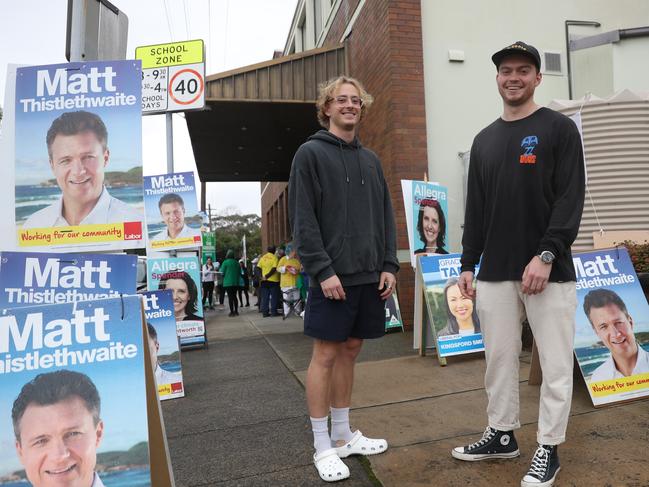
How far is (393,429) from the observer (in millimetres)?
3203

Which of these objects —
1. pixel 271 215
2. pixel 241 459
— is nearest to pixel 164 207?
pixel 241 459

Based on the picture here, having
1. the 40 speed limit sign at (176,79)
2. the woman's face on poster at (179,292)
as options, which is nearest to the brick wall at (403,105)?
the 40 speed limit sign at (176,79)

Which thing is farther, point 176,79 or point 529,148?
point 176,79

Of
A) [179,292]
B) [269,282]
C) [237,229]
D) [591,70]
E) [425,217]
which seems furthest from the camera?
[237,229]

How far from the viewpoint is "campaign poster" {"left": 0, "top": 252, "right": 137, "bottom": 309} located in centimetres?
256

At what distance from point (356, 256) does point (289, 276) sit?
810 cm

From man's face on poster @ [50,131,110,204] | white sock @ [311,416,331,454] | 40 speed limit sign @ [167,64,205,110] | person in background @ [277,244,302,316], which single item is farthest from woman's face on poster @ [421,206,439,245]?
person in background @ [277,244,302,316]

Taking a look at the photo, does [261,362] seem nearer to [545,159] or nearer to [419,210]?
[419,210]

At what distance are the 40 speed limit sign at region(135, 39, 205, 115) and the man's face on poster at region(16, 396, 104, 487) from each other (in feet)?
19.3

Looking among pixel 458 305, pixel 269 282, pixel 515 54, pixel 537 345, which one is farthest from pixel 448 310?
pixel 269 282

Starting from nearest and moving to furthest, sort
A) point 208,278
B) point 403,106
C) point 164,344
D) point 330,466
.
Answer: point 330,466
point 164,344
point 403,106
point 208,278

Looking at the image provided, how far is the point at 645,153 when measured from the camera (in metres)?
5.66

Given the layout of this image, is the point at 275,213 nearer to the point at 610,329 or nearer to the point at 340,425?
the point at 610,329

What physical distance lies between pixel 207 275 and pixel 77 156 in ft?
40.3
